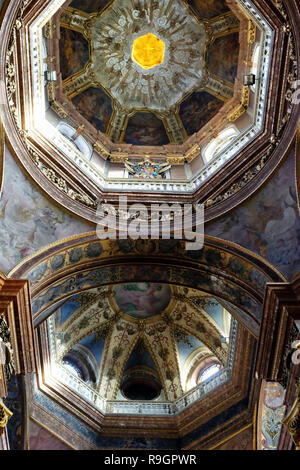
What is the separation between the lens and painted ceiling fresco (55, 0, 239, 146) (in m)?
17.1

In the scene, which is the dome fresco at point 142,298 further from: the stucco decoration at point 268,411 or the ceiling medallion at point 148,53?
the ceiling medallion at point 148,53

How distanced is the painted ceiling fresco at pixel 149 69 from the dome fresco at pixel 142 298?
5.89 meters

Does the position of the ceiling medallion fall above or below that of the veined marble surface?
above

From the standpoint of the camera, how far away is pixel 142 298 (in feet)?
59.1

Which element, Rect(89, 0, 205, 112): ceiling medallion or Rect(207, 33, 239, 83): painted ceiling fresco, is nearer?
Rect(207, 33, 239, 83): painted ceiling fresco

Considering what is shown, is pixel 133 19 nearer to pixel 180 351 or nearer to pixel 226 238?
pixel 226 238

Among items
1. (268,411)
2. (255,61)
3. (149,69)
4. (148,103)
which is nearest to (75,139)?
(148,103)

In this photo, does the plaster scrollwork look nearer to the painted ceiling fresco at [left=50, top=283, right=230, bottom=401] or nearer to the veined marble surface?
the veined marble surface

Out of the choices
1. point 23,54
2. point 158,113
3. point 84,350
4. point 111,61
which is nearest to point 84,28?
point 111,61

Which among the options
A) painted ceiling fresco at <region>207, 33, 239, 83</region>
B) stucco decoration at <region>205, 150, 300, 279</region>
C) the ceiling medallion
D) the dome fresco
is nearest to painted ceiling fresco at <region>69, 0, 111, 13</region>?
the ceiling medallion

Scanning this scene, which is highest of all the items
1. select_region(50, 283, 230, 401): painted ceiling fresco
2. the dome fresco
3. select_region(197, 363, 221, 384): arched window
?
the dome fresco

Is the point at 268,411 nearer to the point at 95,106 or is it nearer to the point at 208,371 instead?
the point at 208,371

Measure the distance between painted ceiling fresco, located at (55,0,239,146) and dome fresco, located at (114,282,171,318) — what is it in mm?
5889

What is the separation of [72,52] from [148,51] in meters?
3.29
